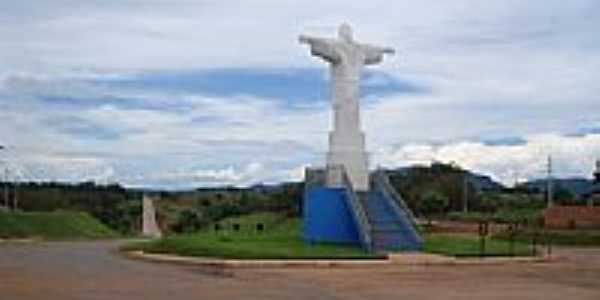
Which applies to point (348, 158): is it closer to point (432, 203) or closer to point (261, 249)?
point (261, 249)

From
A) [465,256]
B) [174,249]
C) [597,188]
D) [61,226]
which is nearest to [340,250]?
[465,256]

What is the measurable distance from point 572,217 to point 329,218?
25249mm

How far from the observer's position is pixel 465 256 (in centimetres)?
3397

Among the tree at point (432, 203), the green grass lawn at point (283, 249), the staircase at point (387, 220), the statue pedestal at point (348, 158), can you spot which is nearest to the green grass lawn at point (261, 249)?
the green grass lawn at point (283, 249)

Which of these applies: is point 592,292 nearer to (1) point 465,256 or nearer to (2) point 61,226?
(1) point 465,256

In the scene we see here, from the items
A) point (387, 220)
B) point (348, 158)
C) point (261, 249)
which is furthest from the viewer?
point (348, 158)

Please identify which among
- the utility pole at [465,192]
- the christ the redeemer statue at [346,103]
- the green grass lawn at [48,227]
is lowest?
the green grass lawn at [48,227]

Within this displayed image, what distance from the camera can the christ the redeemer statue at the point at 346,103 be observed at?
39.1 meters

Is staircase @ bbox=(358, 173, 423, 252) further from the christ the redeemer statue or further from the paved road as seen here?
the paved road

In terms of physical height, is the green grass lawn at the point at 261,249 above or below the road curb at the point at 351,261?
above

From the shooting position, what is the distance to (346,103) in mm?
39375

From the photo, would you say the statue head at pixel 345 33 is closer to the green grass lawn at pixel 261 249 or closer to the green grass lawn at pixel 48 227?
the green grass lawn at pixel 261 249

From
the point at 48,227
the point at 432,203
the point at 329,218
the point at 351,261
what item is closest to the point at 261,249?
the point at 351,261

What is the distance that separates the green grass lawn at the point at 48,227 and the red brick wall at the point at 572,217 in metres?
26.5
